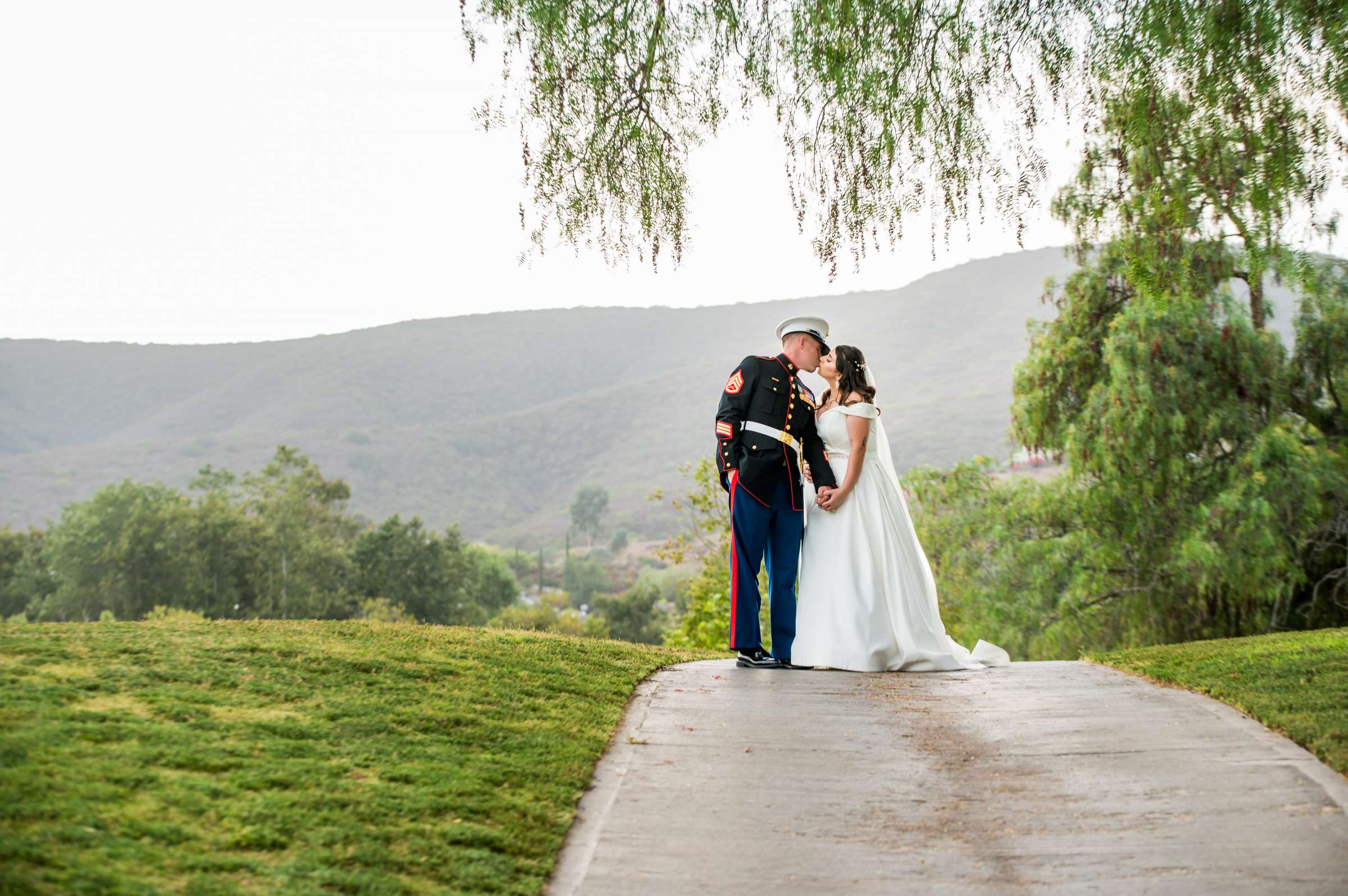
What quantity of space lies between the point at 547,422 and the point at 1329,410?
495 ft

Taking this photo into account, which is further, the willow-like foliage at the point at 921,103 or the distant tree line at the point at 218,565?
the distant tree line at the point at 218,565

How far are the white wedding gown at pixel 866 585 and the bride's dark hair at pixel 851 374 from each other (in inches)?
3.7

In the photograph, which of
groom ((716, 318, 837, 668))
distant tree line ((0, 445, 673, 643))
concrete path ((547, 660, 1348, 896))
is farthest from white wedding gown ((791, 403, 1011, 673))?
distant tree line ((0, 445, 673, 643))

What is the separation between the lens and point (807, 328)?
7273 millimetres

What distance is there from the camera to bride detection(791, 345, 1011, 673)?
7.25m

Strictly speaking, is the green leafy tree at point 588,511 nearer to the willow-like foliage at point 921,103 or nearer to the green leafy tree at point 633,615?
the green leafy tree at point 633,615

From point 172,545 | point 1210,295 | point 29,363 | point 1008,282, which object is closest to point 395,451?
point 29,363

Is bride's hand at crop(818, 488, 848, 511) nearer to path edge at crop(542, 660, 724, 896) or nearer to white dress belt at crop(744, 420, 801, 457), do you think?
white dress belt at crop(744, 420, 801, 457)

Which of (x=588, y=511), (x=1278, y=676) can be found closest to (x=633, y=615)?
(x=588, y=511)

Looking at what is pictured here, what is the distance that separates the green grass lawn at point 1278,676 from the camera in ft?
16.9

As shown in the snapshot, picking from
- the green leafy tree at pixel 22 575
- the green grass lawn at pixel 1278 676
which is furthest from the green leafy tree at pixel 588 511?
the green grass lawn at pixel 1278 676

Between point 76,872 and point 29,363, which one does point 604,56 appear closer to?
point 76,872

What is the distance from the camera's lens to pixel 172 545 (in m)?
69.8

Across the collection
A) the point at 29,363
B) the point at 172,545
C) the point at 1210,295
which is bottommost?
the point at 172,545
